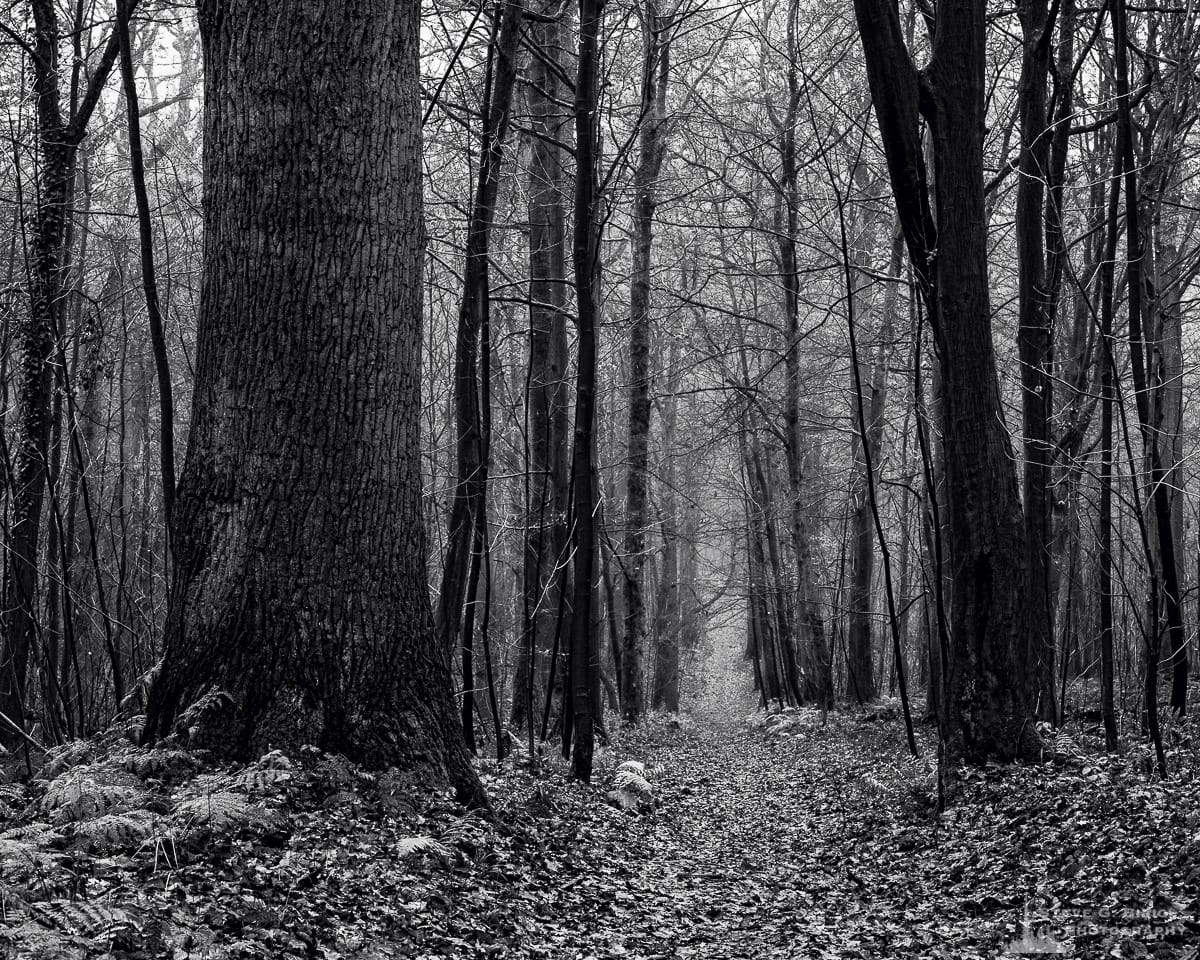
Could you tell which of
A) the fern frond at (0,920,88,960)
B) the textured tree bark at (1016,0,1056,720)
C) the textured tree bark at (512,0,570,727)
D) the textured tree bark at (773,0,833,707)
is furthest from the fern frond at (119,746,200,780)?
the textured tree bark at (773,0,833,707)

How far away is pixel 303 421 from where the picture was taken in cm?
483

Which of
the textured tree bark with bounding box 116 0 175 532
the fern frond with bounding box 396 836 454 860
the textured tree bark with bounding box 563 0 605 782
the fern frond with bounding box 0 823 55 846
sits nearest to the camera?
the fern frond with bounding box 0 823 55 846

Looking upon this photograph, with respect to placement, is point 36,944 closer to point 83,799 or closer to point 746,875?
point 83,799

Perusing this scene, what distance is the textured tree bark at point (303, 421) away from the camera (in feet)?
15.4

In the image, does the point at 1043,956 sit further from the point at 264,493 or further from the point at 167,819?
the point at 264,493

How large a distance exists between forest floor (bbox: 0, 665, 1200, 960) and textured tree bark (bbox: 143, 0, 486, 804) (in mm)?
397

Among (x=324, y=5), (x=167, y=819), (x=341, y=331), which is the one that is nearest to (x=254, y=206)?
(x=341, y=331)

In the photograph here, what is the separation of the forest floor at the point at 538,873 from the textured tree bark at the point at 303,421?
0.40 meters

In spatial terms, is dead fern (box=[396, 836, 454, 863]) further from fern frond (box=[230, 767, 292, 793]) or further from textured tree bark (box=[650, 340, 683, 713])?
textured tree bark (box=[650, 340, 683, 713])

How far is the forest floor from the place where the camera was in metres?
3.22

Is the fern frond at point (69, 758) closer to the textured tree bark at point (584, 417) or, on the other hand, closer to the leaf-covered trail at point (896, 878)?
the leaf-covered trail at point (896, 878)

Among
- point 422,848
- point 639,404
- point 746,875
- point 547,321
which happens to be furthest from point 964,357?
point 639,404

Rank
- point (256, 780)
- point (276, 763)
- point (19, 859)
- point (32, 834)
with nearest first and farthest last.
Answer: point (19, 859), point (32, 834), point (256, 780), point (276, 763)

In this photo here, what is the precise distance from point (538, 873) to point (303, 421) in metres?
2.62
